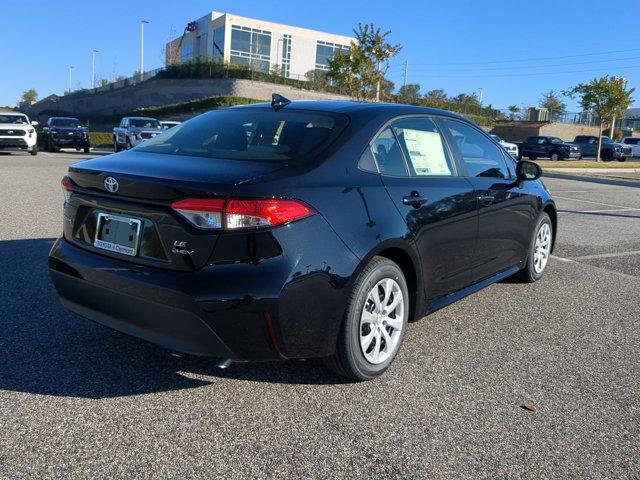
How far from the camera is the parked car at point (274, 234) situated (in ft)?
9.61

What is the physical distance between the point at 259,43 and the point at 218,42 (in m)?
4.46

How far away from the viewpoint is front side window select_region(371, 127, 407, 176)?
3719mm

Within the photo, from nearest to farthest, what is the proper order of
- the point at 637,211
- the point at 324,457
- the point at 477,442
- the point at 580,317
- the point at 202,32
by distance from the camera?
the point at 324,457 → the point at 477,442 → the point at 580,317 → the point at 637,211 → the point at 202,32

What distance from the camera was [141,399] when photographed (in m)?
3.22

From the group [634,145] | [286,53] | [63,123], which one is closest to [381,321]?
[63,123]

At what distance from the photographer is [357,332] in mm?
3365

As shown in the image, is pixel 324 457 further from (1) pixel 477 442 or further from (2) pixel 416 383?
(2) pixel 416 383

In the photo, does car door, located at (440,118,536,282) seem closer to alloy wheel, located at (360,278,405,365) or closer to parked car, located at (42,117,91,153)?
alloy wheel, located at (360,278,405,365)

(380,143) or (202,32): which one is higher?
(202,32)

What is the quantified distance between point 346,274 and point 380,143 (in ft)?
3.26

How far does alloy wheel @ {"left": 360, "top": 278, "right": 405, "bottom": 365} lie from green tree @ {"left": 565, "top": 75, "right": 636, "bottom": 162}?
39.7 m

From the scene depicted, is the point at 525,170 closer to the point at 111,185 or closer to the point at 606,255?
the point at 606,255

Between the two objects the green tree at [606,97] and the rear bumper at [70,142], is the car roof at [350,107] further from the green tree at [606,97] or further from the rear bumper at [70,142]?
the green tree at [606,97]

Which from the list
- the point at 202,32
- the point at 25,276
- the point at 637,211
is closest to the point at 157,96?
the point at 202,32
